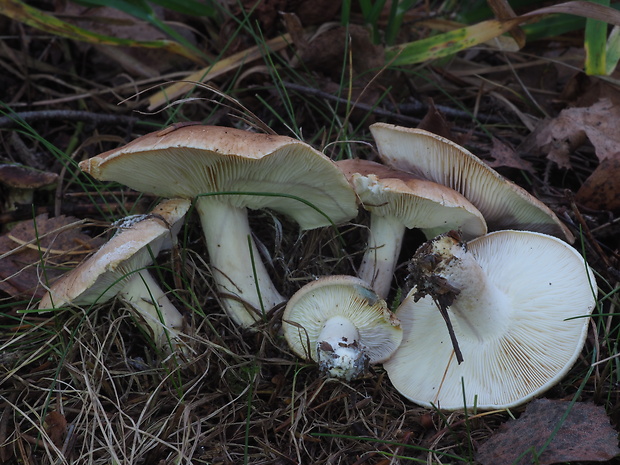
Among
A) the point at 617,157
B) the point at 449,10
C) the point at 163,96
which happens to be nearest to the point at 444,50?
the point at 449,10

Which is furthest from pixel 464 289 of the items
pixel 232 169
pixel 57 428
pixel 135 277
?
pixel 57 428

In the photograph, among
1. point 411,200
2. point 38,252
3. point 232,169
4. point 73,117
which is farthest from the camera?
point 73,117

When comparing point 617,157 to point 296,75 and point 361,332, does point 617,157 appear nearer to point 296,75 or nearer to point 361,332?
point 361,332

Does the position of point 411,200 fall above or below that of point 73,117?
above

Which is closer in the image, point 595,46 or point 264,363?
point 264,363

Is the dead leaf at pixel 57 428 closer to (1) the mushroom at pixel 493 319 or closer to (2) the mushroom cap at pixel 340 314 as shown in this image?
(2) the mushroom cap at pixel 340 314

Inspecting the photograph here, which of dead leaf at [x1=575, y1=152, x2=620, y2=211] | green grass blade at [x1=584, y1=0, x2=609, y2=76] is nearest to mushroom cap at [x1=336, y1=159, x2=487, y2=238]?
dead leaf at [x1=575, y1=152, x2=620, y2=211]

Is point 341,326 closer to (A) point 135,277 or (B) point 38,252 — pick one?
(A) point 135,277
